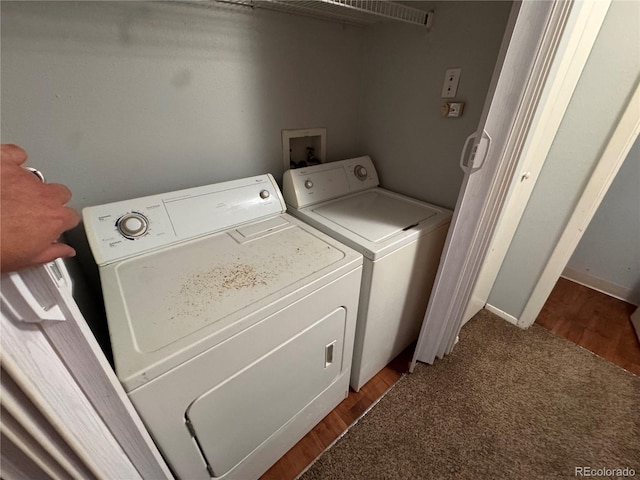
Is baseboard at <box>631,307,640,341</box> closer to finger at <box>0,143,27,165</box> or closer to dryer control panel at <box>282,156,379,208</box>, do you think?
dryer control panel at <box>282,156,379,208</box>

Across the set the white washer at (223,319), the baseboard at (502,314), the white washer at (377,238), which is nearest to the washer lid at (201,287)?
the white washer at (223,319)

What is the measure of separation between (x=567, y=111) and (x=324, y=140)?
1.25m

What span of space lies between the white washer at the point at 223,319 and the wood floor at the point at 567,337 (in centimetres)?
8

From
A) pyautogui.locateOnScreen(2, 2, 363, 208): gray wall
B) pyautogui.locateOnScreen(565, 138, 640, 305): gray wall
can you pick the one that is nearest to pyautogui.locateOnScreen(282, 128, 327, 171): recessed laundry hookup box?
pyautogui.locateOnScreen(2, 2, 363, 208): gray wall

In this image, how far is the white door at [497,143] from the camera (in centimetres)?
77

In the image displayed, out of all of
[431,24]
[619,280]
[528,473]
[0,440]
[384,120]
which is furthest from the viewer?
[619,280]

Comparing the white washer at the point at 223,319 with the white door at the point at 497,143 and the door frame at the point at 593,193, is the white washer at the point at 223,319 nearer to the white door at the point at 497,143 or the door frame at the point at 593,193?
the white door at the point at 497,143

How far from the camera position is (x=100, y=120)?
→ 1034 millimetres

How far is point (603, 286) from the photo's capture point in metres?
2.19

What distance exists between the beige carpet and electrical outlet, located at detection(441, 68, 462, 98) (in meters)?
1.49

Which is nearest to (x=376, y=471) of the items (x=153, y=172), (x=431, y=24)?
(x=153, y=172)

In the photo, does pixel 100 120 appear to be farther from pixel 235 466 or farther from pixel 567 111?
pixel 567 111

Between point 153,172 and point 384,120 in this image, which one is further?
point 384,120

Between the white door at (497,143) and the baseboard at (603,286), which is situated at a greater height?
the white door at (497,143)
